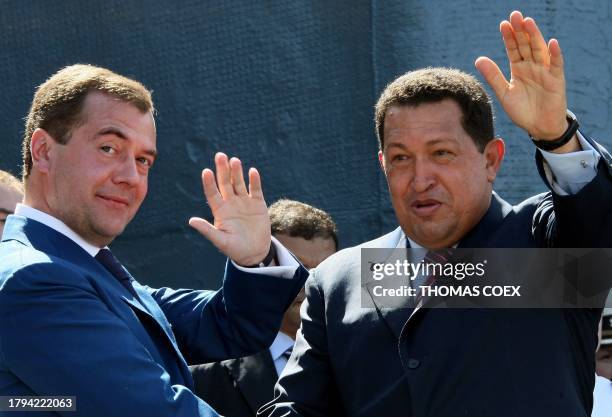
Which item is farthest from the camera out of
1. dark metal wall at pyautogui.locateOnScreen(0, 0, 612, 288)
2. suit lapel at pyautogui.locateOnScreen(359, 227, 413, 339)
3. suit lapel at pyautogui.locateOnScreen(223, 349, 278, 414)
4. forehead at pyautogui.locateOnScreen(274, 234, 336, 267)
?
dark metal wall at pyautogui.locateOnScreen(0, 0, 612, 288)

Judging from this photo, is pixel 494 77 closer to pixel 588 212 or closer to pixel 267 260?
pixel 588 212

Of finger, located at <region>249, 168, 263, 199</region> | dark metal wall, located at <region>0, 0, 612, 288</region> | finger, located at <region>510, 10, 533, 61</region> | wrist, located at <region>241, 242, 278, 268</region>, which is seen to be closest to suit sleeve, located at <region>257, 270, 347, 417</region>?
wrist, located at <region>241, 242, 278, 268</region>

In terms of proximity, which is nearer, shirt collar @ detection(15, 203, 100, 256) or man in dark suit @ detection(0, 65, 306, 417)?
man in dark suit @ detection(0, 65, 306, 417)

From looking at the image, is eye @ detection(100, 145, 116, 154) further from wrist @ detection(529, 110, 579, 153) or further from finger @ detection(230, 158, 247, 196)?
wrist @ detection(529, 110, 579, 153)

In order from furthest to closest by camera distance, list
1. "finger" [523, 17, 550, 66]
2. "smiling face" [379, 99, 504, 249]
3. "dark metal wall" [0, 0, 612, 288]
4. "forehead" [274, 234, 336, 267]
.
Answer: "dark metal wall" [0, 0, 612, 288], "forehead" [274, 234, 336, 267], "smiling face" [379, 99, 504, 249], "finger" [523, 17, 550, 66]

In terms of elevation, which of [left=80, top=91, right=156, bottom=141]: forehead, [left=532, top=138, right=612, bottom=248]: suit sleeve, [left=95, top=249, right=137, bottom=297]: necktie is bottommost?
[left=95, top=249, right=137, bottom=297]: necktie

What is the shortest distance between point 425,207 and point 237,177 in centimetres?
54

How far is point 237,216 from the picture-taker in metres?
2.71

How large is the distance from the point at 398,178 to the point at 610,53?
8.33 ft

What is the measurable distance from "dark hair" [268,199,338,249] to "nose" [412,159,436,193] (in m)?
1.43

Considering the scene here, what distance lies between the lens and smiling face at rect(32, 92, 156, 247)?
8.25 feet

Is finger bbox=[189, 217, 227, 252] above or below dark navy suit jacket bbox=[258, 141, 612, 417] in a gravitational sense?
above

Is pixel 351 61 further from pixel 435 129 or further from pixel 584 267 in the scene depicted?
pixel 584 267

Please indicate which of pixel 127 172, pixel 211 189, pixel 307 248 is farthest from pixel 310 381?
pixel 307 248
